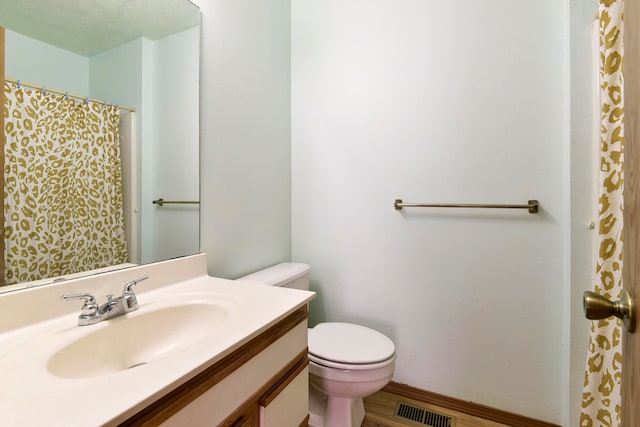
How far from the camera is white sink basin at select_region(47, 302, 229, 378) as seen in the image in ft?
2.22

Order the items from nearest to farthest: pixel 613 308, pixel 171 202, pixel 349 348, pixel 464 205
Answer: pixel 613 308
pixel 171 202
pixel 349 348
pixel 464 205

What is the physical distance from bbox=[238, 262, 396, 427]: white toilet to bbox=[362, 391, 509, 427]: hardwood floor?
0.09 metres

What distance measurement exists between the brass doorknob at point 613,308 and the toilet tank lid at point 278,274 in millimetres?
1107

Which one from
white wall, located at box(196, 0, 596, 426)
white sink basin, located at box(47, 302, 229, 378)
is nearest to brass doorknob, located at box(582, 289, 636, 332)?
white sink basin, located at box(47, 302, 229, 378)

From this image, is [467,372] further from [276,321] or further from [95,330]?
[95,330]

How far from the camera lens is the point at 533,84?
1.30 metres

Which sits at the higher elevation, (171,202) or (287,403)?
(171,202)

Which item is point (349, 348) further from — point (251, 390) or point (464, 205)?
point (464, 205)

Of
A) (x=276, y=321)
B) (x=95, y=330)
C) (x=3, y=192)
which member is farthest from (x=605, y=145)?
(x=3, y=192)

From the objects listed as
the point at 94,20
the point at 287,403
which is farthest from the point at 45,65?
the point at 287,403

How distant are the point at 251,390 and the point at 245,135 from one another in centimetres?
114

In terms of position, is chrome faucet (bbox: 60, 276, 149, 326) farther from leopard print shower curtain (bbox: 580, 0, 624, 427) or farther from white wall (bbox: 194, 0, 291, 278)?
leopard print shower curtain (bbox: 580, 0, 624, 427)

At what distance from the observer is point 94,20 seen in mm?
931

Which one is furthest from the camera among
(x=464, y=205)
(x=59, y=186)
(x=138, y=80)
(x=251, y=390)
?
(x=464, y=205)
